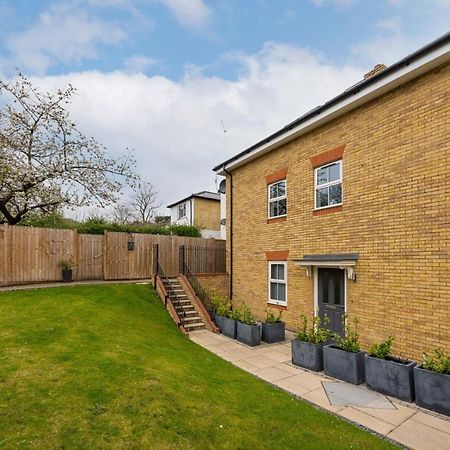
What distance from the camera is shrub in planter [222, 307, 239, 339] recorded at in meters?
9.02

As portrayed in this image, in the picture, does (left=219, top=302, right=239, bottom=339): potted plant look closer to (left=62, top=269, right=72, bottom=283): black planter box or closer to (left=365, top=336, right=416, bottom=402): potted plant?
(left=365, top=336, right=416, bottom=402): potted plant

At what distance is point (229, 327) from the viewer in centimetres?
920

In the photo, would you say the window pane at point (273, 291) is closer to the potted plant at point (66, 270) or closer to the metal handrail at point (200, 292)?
the metal handrail at point (200, 292)

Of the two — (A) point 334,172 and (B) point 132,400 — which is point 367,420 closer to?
(B) point 132,400

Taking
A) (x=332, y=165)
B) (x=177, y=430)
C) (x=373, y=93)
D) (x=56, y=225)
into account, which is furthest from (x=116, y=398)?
(x=56, y=225)

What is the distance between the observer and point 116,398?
4.24m

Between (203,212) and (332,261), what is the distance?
22.3 metres

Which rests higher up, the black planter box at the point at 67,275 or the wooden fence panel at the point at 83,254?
the wooden fence panel at the point at 83,254

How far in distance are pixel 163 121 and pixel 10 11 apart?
7.36m

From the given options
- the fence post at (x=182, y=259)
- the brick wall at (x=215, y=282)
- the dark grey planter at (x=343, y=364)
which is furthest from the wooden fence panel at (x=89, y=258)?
the dark grey planter at (x=343, y=364)

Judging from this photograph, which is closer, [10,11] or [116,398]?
[116,398]

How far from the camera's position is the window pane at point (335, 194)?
794 cm

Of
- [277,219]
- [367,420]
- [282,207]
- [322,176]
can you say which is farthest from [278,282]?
[367,420]

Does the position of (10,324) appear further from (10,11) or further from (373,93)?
(373,93)
